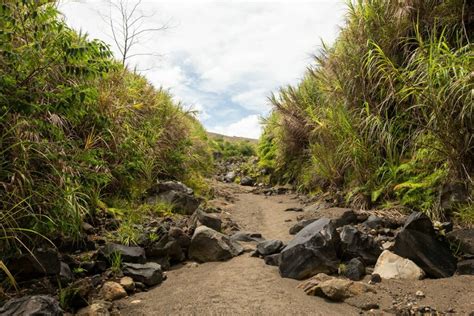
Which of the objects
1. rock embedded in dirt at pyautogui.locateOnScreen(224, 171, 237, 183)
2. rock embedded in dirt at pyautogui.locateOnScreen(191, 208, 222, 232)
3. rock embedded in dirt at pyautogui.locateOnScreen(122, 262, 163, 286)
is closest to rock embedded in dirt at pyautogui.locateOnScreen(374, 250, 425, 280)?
rock embedded in dirt at pyautogui.locateOnScreen(122, 262, 163, 286)

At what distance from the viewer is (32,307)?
211 centimetres

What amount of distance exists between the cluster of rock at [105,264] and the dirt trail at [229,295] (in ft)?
0.48

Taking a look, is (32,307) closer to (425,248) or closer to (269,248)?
(269,248)

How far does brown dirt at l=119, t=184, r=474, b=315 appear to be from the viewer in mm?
2528

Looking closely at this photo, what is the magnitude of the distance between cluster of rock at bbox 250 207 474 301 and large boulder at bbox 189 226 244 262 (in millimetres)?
450

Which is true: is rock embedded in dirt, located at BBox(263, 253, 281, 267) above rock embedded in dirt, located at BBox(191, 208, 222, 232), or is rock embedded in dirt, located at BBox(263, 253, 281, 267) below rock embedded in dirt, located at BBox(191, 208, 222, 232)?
below

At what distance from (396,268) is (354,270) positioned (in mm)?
345

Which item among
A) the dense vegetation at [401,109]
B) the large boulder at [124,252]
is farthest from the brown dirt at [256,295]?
the dense vegetation at [401,109]

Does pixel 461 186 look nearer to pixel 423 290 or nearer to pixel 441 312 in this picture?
pixel 423 290

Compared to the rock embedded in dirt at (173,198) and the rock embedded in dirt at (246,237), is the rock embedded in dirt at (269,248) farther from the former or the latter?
the rock embedded in dirt at (173,198)

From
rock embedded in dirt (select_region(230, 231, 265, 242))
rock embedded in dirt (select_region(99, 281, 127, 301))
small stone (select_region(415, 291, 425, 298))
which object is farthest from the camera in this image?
rock embedded in dirt (select_region(230, 231, 265, 242))

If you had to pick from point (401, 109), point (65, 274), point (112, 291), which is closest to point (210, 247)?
point (112, 291)

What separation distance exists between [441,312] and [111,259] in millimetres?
2661

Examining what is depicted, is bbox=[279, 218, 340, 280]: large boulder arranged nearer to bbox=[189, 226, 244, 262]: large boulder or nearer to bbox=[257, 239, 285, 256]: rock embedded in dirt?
bbox=[257, 239, 285, 256]: rock embedded in dirt
